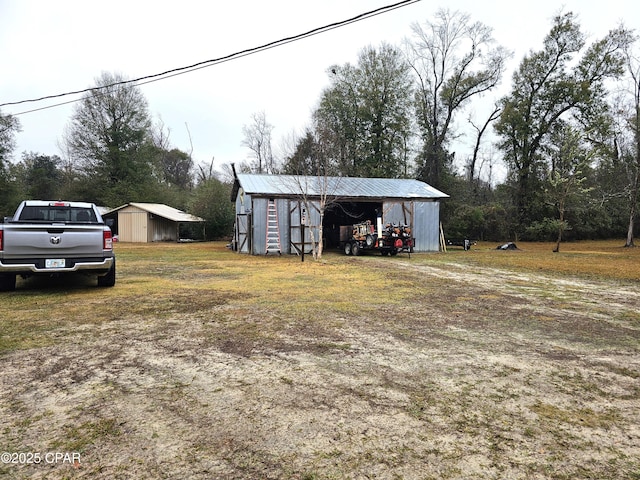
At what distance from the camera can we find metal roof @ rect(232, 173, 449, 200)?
57.6 ft

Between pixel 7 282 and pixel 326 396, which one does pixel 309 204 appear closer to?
pixel 7 282

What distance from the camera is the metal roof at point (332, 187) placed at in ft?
57.6

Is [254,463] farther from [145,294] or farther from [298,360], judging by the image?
[145,294]

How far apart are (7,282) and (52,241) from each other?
4.74 ft

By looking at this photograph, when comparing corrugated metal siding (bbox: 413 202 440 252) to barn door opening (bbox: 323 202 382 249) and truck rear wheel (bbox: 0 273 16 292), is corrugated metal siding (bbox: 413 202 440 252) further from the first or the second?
truck rear wheel (bbox: 0 273 16 292)

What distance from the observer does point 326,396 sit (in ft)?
9.04

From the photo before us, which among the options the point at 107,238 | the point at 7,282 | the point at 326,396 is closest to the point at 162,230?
the point at 7,282

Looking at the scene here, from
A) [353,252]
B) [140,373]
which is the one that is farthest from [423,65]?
[140,373]

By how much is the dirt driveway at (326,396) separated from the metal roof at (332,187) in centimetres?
1250

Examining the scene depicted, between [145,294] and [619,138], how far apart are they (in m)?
34.7

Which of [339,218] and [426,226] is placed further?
[339,218]

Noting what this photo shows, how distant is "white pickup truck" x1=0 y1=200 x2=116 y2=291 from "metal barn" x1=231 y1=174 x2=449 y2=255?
9603mm

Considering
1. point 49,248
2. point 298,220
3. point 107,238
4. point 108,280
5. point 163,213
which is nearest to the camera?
point 49,248

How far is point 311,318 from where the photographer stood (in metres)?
5.20
